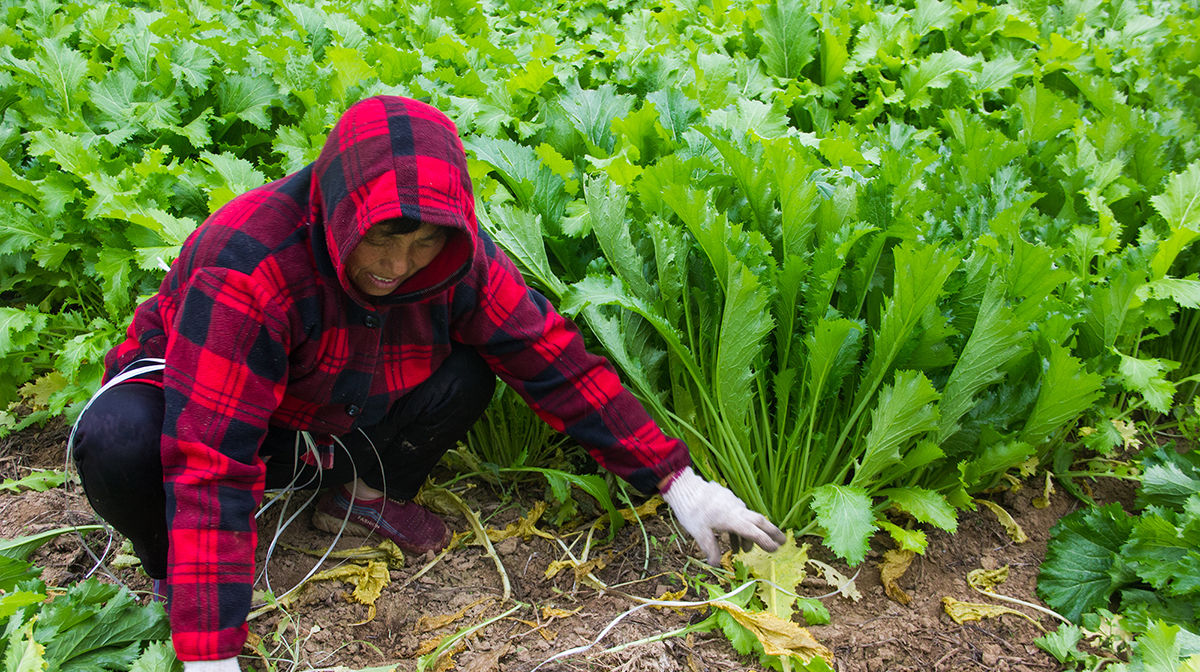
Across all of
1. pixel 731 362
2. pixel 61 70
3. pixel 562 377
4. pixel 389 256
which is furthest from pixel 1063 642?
pixel 61 70

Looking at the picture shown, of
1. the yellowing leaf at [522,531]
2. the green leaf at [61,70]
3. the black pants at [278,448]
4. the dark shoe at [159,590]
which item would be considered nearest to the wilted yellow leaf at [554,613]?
the yellowing leaf at [522,531]

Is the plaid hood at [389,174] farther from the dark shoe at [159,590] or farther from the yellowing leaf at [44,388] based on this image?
the yellowing leaf at [44,388]

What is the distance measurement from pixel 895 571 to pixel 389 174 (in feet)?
5.02

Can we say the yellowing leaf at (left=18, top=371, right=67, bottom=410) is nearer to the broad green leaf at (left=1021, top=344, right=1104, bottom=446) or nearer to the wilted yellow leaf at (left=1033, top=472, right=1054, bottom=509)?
the broad green leaf at (left=1021, top=344, right=1104, bottom=446)

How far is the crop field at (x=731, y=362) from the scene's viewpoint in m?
1.94

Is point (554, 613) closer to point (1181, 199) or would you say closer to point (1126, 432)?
point (1126, 432)

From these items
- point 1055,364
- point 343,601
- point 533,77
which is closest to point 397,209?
point 343,601

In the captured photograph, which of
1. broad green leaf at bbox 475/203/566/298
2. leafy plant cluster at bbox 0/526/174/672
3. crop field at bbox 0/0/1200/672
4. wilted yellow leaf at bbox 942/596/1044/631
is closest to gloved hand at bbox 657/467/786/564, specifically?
crop field at bbox 0/0/1200/672

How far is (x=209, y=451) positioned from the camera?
1.50 meters

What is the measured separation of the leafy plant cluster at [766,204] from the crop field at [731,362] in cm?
1

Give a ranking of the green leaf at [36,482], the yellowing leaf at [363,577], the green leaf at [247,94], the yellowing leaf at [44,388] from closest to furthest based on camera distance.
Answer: the yellowing leaf at [363,577], the green leaf at [36,482], the yellowing leaf at [44,388], the green leaf at [247,94]

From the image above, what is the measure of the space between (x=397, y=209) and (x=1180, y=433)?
2597 millimetres

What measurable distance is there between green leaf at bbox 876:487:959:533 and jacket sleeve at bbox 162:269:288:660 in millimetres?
1425

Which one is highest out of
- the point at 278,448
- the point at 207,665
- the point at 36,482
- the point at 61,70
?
the point at 61,70
